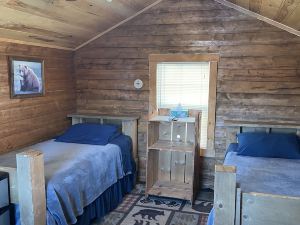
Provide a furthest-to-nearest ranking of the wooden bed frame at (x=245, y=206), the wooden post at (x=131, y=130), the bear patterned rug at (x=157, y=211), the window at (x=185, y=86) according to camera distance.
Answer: the wooden post at (x=131, y=130) → the window at (x=185, y=86) → the bear patterned rug at (x=157, y=211) → the wooden bed frame at (x=245, y=206)

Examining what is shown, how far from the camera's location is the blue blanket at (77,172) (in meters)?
2.34

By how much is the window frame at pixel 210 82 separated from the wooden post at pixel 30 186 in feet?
5.63

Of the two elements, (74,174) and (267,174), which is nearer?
(267,174)

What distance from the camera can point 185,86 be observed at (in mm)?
3820

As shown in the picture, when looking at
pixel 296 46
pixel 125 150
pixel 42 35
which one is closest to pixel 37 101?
pixel 42 35

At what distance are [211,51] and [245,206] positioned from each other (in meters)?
2.31

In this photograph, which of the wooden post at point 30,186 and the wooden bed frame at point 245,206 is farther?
the wooden post at point 30,186

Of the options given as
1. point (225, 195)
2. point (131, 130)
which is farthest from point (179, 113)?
point (225, 195)

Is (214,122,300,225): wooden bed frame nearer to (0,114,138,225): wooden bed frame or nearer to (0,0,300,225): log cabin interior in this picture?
(0,0,300,225): log cabin interior

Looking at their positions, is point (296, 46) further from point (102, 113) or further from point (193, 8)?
point (102, 113)

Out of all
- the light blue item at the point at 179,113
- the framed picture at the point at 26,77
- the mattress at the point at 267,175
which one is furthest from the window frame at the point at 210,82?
the framed picture at the point at 26,77

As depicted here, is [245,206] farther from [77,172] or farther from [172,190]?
[172,190]

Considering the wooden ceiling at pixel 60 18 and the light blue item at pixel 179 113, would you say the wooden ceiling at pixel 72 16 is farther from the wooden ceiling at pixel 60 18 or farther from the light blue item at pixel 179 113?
the light blue item at pixel 179 113

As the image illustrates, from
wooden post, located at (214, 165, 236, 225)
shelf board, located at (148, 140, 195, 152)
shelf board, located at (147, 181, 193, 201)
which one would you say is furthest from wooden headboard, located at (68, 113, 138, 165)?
wooden post, located at (214, 165, 236, 225)
